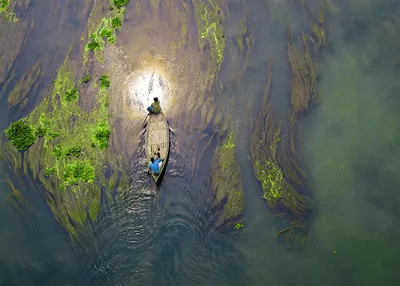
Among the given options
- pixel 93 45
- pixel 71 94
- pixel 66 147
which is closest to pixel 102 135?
pixel 66 147

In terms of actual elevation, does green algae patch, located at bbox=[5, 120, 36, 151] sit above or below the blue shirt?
above

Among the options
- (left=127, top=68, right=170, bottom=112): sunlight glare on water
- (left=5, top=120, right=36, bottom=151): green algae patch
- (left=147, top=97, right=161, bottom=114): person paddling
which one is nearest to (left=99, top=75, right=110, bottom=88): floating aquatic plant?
(left=127, top=68, right=170, bottom=112): sunlight glare on water

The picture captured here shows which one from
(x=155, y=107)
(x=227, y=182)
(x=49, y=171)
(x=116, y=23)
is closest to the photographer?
(x=227, y=182)

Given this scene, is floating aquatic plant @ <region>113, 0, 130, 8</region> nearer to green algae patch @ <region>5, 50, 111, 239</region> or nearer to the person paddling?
green algae patch @ <region>5, 50, 111, 239</region>

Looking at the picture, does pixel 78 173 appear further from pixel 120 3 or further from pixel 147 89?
pixel 120 3

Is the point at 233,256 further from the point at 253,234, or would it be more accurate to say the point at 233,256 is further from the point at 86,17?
the point at 86,17

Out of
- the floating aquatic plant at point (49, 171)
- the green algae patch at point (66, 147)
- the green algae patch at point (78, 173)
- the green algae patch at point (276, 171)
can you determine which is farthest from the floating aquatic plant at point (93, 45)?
the green algae patch at point (276, 171)

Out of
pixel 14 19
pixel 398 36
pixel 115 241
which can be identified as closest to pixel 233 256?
pixel 115 241
